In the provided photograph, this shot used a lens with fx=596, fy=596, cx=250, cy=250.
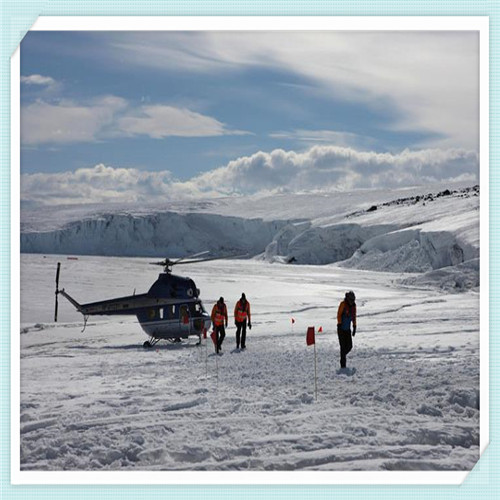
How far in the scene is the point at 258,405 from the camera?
6.20 m

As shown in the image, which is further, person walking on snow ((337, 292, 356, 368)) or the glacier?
the glacier

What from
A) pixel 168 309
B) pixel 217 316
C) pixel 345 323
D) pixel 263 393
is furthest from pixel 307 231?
pixel 263 393

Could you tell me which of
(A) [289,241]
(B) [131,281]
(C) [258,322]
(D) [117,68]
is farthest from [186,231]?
(D) [117,68]

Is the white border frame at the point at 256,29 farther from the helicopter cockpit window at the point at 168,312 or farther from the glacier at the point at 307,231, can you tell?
the glacier at the point at 307,231

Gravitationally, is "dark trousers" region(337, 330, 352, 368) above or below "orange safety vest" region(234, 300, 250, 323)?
below

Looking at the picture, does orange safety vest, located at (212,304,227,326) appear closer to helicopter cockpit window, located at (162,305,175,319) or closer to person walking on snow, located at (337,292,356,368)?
helicopter cockpit window, located at (162,305,175,319)

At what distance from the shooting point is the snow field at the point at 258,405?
537 centimetres

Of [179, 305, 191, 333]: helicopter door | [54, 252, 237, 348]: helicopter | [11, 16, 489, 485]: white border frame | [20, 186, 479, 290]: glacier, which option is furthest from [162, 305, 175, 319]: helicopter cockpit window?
[20, 186, 479, 290]: glacier

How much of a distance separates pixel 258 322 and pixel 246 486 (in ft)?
29.1

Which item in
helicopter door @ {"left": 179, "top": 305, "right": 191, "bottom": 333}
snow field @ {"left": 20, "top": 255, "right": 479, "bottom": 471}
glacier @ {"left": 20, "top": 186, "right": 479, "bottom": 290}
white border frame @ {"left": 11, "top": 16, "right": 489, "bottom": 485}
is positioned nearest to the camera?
snow field @ {"left": 20, "top": 255, "right": 479, "bottom": 471}

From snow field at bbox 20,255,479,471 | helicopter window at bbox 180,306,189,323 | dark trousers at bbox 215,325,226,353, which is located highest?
helicopter window at bbox 180,306,189,323

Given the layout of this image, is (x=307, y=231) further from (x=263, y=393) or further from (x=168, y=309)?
(x=263, y=393)

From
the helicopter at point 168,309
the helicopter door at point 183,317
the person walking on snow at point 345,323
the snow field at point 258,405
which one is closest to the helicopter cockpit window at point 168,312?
the helicopter at point 168,309

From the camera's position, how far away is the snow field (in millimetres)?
5367
